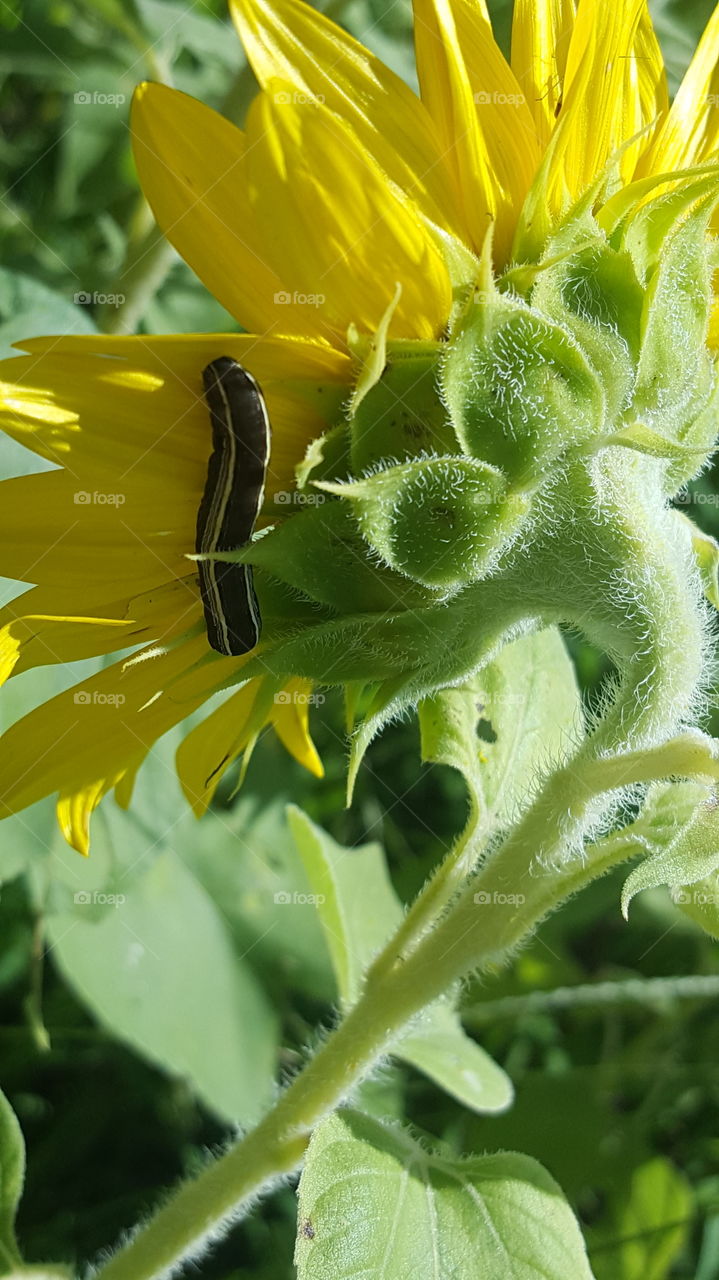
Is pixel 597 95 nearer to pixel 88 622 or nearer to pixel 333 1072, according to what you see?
pixel 88 622

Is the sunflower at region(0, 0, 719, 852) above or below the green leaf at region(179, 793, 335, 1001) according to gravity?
above

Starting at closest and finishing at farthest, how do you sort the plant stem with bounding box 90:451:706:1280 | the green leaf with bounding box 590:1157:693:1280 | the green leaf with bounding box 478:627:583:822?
1. the plant stem with bounding box 90:451:706:1280
2. the green leaf with bounding box 478:627:583:822
3. the green leaf with bounding box 590:1157:693:1280

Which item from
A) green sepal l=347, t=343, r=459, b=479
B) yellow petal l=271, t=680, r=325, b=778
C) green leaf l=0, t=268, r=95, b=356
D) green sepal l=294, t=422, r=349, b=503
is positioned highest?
green sepal l=347, t=343, r=459, b=479

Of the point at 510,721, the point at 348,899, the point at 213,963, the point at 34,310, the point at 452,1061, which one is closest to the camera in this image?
the point at 510,721

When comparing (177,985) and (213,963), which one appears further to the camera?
(213,963)

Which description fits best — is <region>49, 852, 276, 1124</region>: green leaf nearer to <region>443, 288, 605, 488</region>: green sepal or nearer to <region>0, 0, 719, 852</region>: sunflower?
<region>0, 0, 719, 852</region>: sunflower

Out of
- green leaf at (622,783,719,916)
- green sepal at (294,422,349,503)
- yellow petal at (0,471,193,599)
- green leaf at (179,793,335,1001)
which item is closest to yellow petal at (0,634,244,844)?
yellow petal at (0,471,193,599)

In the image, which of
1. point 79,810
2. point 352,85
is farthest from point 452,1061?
point 352,85
